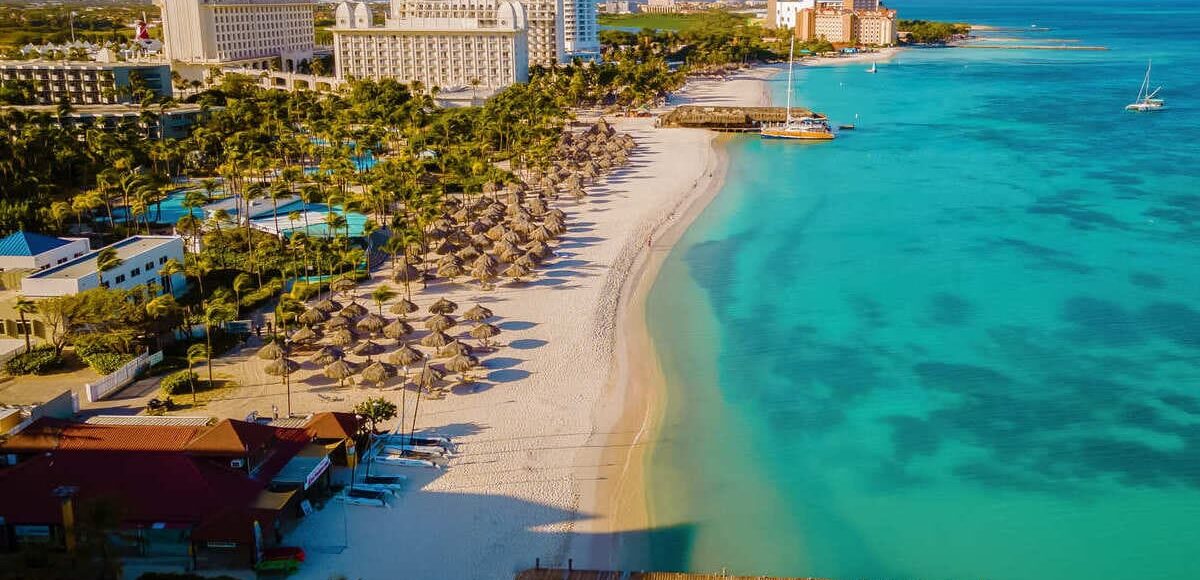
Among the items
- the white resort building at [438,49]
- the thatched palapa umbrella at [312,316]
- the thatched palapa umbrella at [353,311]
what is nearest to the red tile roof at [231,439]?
the thatched palapa umbrella at [312,316]

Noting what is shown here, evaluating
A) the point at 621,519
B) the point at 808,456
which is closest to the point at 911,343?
the point at 808,456

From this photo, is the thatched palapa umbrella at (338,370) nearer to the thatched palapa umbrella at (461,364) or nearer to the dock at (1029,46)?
the thatched palapa umbrella at (461,364)

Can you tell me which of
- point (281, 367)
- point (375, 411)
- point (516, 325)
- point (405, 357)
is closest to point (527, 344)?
point (516, 325)

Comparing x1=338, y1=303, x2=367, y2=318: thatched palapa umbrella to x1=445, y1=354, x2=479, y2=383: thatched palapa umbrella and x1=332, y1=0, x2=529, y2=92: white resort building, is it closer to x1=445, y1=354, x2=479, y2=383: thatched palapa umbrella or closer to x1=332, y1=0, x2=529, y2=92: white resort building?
x1=445, y1=354, x2=479, y2=383: thatched palapa umbrella

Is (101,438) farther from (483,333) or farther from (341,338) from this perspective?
(483,333)

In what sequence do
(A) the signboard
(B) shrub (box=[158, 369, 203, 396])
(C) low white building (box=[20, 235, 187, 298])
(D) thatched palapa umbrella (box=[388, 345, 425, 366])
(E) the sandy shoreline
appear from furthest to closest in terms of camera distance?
1. (C) low white building (box=[20, 235, 187, 298])
2. (D) thatched palapa umbrella (box=[388, 345, 425, 366])
3. (B) shrub (box=[158, 369, 203, 396])
4. (E) the sandy shoreline
5. (A) the signboard

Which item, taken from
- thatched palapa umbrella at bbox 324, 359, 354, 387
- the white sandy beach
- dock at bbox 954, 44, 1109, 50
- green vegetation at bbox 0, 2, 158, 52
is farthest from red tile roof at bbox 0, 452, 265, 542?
dock at bbox 954, 44, 1109, 50
